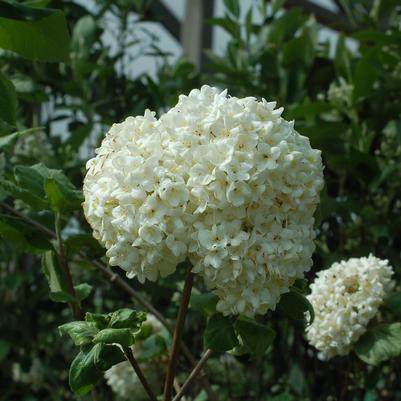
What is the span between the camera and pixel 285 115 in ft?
8.12

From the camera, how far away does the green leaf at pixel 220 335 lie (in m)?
1.38

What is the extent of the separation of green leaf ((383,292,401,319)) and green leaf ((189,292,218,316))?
1.40 ft

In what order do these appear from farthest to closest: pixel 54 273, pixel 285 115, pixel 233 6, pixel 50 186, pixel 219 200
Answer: pixel 233 6, pixel 285 115, pixel 54 273, pixel 50 186, pixel 219 200

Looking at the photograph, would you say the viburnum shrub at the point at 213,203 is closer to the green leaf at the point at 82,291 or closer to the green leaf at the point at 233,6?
the green leaf at the point at 82,291

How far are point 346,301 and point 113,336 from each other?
67 centimetres

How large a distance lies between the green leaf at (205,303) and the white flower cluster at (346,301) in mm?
259

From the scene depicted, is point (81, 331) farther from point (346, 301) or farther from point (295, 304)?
point (346, 301)

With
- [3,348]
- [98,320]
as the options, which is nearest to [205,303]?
[98,320]

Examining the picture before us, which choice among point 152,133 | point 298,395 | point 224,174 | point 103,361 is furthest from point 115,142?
point 298,395

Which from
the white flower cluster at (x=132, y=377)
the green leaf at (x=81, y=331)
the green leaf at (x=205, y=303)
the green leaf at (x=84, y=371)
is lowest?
the white flower cluster at (x=132, y=377)

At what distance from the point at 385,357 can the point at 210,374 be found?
1.20m

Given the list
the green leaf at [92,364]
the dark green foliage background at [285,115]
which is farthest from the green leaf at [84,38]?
the green leaf at [92,364]

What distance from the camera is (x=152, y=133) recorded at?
1.33m

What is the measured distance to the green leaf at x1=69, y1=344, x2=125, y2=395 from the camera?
130 centimetres
